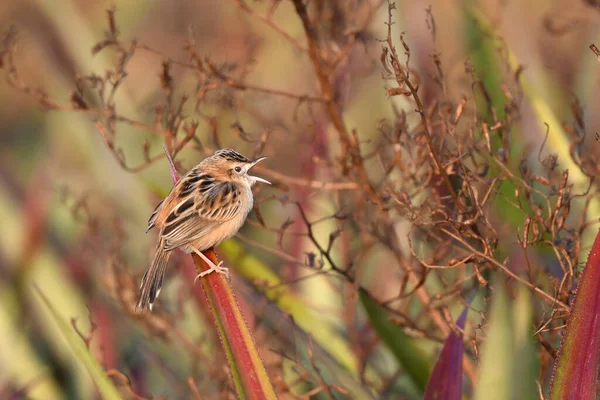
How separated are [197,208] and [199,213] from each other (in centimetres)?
3

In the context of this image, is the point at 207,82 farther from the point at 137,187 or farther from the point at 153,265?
the point at 137,187

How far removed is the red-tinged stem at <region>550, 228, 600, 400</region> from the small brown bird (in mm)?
1486

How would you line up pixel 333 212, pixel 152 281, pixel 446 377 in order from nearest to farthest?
1. pixel 446 377
2. pixel 152 281
3. pixel 333 212

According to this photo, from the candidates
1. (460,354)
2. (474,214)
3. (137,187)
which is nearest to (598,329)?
(460,354)

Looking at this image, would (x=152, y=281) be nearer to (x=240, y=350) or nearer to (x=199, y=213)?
(x=199, y=213)

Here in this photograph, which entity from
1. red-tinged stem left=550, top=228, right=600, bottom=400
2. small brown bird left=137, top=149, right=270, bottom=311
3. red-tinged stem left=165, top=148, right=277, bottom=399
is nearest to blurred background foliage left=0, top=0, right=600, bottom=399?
small brown bird left=137, top=149, right=270, bottom=311

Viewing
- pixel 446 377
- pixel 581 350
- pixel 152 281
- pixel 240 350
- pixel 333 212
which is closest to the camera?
pixel 581 350

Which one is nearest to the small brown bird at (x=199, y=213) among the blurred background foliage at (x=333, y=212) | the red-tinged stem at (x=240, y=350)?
the blurred background foliage at (x=333, y=212)

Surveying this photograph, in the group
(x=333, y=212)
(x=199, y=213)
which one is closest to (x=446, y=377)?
(x=199, y=213)

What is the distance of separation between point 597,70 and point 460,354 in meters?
2.57

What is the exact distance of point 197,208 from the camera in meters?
3.24

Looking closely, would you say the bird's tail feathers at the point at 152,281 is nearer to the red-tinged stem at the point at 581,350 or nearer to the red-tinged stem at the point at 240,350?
the red-tinged stem at the point at 240,350

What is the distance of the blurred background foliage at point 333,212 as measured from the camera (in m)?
2.86

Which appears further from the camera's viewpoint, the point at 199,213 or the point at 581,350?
the point at 199,213
